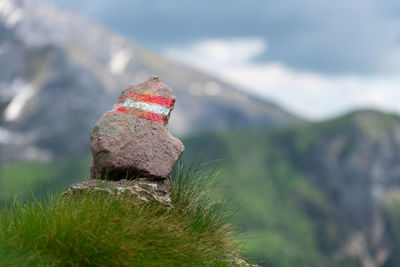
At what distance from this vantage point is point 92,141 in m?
10.5

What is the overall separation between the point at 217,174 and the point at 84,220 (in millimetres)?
3417

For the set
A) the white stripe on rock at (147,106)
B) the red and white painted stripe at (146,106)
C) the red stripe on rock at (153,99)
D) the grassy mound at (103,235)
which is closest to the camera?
the grassy mound at (103,235)

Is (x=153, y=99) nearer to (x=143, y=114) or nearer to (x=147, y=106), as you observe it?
(x=147, y=106)

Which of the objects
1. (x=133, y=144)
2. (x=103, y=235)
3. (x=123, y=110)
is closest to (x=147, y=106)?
Result: (x=123, y=110)

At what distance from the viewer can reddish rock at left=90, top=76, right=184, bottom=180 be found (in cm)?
1029

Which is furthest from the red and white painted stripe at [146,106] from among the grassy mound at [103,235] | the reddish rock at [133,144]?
the grassy mound at [103,235]

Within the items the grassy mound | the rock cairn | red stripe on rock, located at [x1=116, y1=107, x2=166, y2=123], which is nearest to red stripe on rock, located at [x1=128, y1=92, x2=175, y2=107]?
the rock cairn

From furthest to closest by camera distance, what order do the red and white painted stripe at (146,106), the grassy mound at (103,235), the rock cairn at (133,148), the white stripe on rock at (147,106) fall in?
1. the white stripe on rock at (147,106)
2. the red and white painted stripe at (146,106)
3. the rock cairn at (133,148)
4. the grassy mound at (103,235)

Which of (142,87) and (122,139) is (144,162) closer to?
(122,139)

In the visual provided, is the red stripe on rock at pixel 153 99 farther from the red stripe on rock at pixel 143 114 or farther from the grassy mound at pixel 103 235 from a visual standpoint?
the grassy mound at pixel 103 235

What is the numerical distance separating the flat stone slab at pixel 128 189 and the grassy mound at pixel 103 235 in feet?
0.44

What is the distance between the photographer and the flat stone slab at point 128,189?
8.59 meters

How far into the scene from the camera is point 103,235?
7207 millimetres

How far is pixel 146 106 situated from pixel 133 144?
1.33 m
